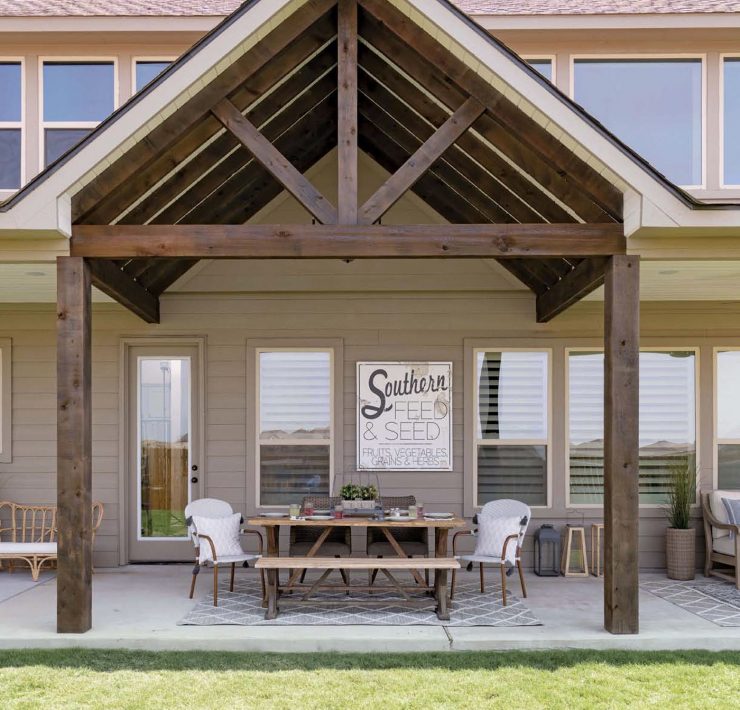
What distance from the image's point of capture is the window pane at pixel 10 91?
7.95 metres

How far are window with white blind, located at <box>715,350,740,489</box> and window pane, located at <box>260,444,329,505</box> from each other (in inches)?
158

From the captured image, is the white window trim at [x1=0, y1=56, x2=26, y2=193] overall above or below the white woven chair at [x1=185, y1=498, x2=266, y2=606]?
above

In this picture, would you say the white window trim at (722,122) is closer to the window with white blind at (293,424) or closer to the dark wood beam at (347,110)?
the window with white blind at (293,424)

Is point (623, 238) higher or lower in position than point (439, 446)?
higher

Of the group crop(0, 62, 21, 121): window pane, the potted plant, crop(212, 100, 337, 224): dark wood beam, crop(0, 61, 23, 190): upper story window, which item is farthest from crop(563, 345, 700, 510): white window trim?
crop(0, 62, 21, 121): window pane

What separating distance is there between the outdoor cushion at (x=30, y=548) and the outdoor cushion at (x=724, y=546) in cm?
624

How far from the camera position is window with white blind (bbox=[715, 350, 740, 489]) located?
789 centimetres

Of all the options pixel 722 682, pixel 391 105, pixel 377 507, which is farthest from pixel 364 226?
pixel 722 682

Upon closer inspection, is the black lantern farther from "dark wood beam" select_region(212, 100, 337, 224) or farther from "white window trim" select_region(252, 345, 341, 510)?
"dark wood beam" select_region(212, 100, 337, 224)

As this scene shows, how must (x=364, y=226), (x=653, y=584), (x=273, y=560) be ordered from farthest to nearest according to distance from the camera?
(x=653, y=584) < (x=273, y=560) < (x=364, y=226)

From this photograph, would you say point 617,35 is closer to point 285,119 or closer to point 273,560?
point 285,119

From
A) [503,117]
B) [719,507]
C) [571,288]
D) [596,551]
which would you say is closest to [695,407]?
[719,507]

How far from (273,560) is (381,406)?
246 cm

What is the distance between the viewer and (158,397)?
8055 millimetres
